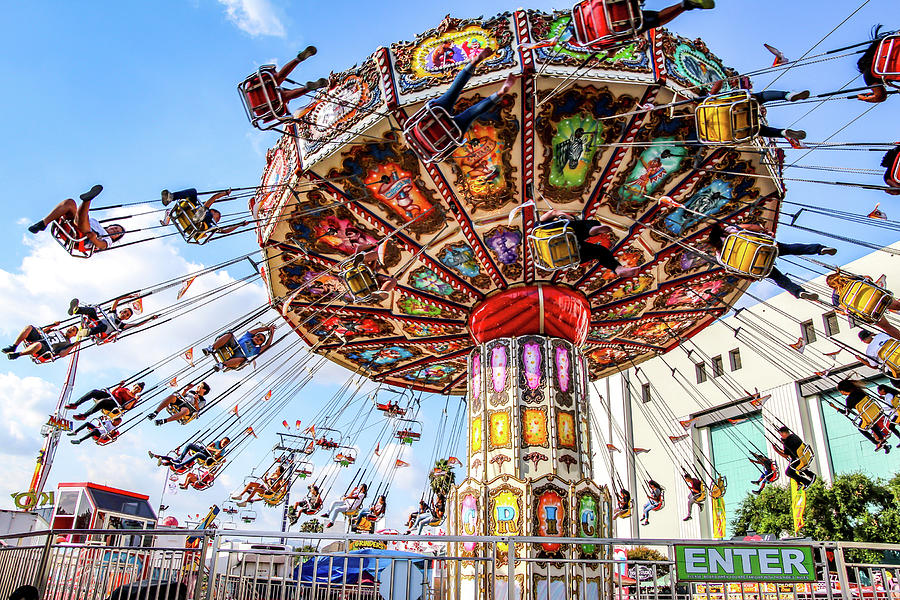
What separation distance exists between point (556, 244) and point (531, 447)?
156 inches

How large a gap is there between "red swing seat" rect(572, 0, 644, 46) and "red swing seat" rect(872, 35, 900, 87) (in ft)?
8.09

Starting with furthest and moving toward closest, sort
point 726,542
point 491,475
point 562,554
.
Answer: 1. point 491,475
2. point 562,554
3. point 726,542

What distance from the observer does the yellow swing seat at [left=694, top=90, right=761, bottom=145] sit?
7338mm

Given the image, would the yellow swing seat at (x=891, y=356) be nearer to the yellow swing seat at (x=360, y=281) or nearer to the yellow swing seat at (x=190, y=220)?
the yellow swing seat at (x=360, y=281)

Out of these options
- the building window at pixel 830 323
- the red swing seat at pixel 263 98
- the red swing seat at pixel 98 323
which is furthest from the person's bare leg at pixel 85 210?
the building window at pixel 830 323

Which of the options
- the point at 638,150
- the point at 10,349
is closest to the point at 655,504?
the point at 638,150

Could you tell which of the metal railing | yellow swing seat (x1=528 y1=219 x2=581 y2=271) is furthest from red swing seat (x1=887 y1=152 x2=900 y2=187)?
the metal railing

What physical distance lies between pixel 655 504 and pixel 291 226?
12.6 m

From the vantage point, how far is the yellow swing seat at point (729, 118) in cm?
734

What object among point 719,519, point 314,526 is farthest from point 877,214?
point 314,526

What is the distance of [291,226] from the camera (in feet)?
36.1

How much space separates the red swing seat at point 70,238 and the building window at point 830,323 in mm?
26043

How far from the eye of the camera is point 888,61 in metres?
6.71

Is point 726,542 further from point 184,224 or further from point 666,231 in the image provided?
point 184,224
